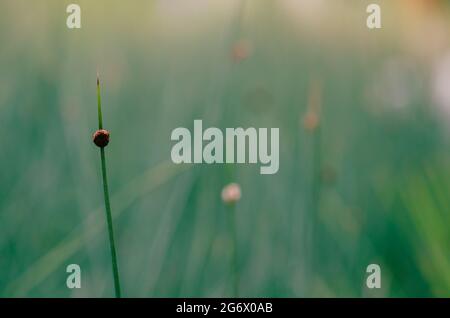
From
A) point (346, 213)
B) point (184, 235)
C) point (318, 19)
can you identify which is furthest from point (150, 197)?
point (318, 19)

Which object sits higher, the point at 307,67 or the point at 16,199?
the point at 307,67

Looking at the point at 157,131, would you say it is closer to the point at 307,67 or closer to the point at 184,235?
the point at 184,235

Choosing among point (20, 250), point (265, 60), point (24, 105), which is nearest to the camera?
point (20, 250)

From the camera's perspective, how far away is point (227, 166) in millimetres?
962

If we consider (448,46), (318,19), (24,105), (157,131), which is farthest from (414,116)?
(24,105)

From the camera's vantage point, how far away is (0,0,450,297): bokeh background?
2.91 feet

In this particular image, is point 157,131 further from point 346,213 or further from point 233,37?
point 346,213

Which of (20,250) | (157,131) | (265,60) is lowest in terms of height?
(20,250)

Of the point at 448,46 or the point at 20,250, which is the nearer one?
the point at 20,250

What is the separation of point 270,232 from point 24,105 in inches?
17.3

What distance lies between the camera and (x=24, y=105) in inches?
39.4

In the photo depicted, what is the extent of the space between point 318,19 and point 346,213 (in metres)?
0.34

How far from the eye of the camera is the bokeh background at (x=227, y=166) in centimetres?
89

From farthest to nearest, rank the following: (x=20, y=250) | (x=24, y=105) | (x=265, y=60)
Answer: (x=265, y=60), (x=24, y=105), (x=20, y=250)
